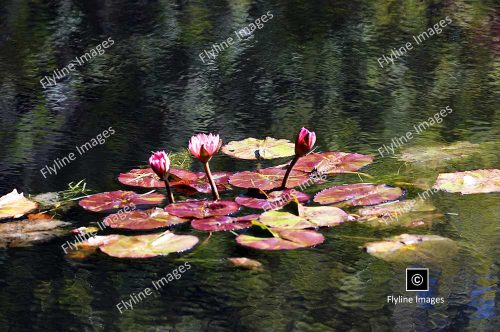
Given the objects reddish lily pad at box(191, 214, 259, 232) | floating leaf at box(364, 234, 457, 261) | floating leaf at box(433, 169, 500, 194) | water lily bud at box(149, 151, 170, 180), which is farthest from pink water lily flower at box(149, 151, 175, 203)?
floating leaf at box(433, 169, 500, 194)

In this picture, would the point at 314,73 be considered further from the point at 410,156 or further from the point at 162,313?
the point at 162,313

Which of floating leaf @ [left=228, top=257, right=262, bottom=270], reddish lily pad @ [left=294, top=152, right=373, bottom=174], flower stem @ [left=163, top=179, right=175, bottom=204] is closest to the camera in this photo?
floating leaf @ [left=228, top=257, right=262, bottom=270]

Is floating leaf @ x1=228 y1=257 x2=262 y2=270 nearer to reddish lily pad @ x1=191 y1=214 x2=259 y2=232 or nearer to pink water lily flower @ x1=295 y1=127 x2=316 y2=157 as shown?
reddish lily pad @ x1=191 y1=214 x2=259 y2=232

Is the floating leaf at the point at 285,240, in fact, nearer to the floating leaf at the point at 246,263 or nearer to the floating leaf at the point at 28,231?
the floating leaf at the point at 246,263

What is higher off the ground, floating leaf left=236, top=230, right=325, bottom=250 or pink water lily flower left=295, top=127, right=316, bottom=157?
pink water lily flower left=295, top=127, right=316, bottom=157

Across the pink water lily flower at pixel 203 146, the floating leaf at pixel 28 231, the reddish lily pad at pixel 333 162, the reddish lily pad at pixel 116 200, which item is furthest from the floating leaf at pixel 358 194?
the floating leaf at pixel 28 231

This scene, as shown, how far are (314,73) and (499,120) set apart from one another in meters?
0.81

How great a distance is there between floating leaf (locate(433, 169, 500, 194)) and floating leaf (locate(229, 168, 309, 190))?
1.01ft

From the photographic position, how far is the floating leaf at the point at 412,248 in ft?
5.08

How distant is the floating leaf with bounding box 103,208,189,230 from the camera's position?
1.72 m

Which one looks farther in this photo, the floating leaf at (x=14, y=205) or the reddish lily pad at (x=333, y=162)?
the reddish lily pad at (x=333, y=162)

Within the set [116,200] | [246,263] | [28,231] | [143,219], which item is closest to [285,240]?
[246,263]

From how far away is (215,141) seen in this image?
179 centimetres

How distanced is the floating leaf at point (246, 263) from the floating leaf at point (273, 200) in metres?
0.23
